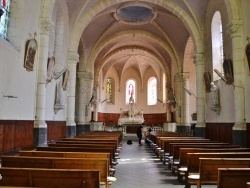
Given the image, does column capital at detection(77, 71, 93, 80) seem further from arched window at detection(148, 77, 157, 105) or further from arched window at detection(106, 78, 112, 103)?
arched window at detection(148, 77, 157, 105)

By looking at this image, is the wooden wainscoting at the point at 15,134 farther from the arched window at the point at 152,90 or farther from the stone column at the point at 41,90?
the arched window at the point at 152,90

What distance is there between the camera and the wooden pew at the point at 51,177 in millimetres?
3271

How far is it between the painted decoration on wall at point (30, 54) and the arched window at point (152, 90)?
85.9ft

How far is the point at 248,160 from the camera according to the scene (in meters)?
4.78

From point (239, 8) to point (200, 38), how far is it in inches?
184

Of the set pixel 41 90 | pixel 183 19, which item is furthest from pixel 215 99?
pixel 41 90

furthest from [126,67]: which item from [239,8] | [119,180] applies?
[119,180]

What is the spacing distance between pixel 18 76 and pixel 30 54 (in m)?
1.02

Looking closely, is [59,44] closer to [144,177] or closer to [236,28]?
[236,28]

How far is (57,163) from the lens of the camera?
436 cm

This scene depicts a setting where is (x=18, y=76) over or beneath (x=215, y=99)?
over

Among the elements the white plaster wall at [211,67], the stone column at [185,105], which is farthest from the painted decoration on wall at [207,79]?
the stone column at [185,105]

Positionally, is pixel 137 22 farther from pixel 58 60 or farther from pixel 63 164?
pixel 63 164

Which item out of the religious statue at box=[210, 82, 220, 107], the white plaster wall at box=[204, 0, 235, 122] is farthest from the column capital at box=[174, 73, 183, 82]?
the religious statue at box=[210, 82, 220, 107]
